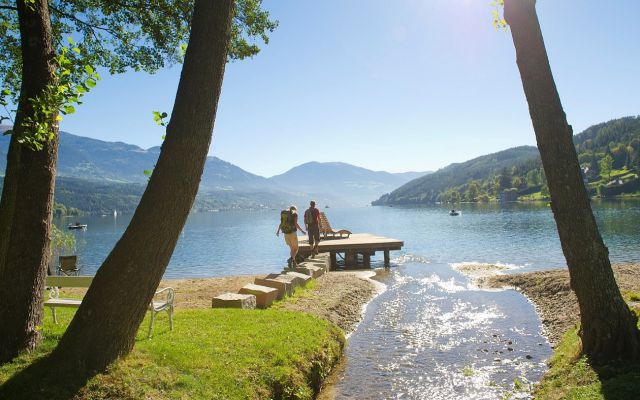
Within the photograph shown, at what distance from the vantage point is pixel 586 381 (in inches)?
270

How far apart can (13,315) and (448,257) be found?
3360 centimetres

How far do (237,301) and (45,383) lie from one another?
6752mm

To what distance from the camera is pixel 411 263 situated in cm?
3186

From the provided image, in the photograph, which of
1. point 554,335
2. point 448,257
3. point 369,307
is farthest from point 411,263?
point 554,335

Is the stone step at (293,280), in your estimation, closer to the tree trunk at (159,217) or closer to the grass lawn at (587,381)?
the grass lawn at (587,381)

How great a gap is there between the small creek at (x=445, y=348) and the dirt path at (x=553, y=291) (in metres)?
0.37

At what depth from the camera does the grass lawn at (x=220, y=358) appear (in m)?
6.01

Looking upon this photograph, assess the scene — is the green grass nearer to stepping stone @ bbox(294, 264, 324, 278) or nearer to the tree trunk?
the tree trunk

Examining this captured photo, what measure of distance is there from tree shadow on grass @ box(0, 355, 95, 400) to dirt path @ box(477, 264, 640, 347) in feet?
35.3

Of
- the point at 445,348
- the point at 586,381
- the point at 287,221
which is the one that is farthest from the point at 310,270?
the point at 586,381

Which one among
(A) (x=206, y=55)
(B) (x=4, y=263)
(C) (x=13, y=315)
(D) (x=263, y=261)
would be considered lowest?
(D) (x=263, y=261)

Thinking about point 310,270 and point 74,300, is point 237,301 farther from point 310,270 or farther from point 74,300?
point 310,270

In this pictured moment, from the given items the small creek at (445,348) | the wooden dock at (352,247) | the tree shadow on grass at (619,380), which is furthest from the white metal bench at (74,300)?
the wooden dock at (352,247)

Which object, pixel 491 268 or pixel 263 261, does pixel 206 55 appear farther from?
pixel 263 261
